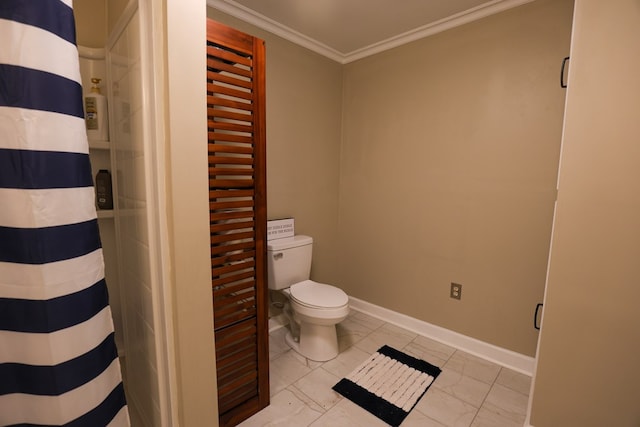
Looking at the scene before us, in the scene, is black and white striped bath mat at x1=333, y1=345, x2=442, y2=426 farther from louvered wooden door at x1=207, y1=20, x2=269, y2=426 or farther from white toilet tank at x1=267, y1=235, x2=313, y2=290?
white toilet tank at x1=267, y1=235, x2=313, y2=290

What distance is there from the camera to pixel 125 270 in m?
1.38

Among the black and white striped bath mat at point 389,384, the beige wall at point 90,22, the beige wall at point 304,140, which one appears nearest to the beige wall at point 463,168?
the beige wall at point 304,140

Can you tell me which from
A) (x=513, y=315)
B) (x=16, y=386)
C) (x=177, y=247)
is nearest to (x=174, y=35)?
(x=177, y=247)

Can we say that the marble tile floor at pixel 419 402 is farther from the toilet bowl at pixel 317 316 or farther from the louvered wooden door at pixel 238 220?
the louvered wooden door at pixel 238 220

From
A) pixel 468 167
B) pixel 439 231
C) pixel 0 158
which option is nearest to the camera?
pixel 0 158

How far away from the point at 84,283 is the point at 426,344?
7.28ft

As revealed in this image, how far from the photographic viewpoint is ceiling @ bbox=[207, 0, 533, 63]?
190cm

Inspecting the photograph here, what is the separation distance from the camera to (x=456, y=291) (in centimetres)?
222

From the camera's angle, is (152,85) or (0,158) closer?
(0,158)

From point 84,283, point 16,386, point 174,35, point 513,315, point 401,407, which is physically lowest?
point 401,407

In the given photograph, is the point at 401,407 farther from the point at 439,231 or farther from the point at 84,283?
the point at 84,283

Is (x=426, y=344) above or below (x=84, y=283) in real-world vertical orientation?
below

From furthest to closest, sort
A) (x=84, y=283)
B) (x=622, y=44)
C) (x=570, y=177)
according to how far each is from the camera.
Result: (x=570, y=177), (x=622, y=44), (x=84, y=283)

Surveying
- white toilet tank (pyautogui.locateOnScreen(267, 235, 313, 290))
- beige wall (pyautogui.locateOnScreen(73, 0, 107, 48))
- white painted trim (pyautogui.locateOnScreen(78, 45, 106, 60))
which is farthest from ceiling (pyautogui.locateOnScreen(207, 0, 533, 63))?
white toilet tank (pyautogui.locateOnScreen(267, 235, 313, 290))
